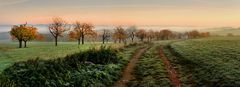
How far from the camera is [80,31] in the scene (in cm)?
15762

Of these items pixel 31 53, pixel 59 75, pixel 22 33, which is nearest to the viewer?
pixel 59 75

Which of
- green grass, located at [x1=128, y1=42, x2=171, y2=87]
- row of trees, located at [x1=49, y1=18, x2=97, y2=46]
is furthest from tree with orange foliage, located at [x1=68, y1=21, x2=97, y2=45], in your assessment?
green grass, located at [x1=128, y1=42, x2=171, y2=87]

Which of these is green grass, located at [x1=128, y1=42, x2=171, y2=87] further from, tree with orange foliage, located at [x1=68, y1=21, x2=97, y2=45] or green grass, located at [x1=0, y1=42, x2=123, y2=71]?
tree with orange foliage, located at [x1=68, y1=21, x2=97, y2=45]

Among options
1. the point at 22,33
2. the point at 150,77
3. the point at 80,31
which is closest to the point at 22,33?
the point at 22,33

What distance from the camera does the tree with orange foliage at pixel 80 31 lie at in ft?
504

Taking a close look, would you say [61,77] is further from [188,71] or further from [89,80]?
[188,71]

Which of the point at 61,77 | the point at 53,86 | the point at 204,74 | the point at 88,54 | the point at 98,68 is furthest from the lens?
the point at 88,54

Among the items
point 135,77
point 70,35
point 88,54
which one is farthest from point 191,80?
point 70,35

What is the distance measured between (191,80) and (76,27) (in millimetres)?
131007

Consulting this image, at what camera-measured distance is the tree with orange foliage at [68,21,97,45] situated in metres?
154

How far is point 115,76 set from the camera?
37156 millimetres

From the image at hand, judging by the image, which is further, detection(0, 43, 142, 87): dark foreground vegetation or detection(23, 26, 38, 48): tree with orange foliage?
detection(23, 26, 38, 48): tree with orange foliage

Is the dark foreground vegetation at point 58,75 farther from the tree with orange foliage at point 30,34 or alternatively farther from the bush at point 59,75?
the tree with orange foliage at point 30,34

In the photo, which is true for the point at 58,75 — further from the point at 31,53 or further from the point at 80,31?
the point at 80,31
